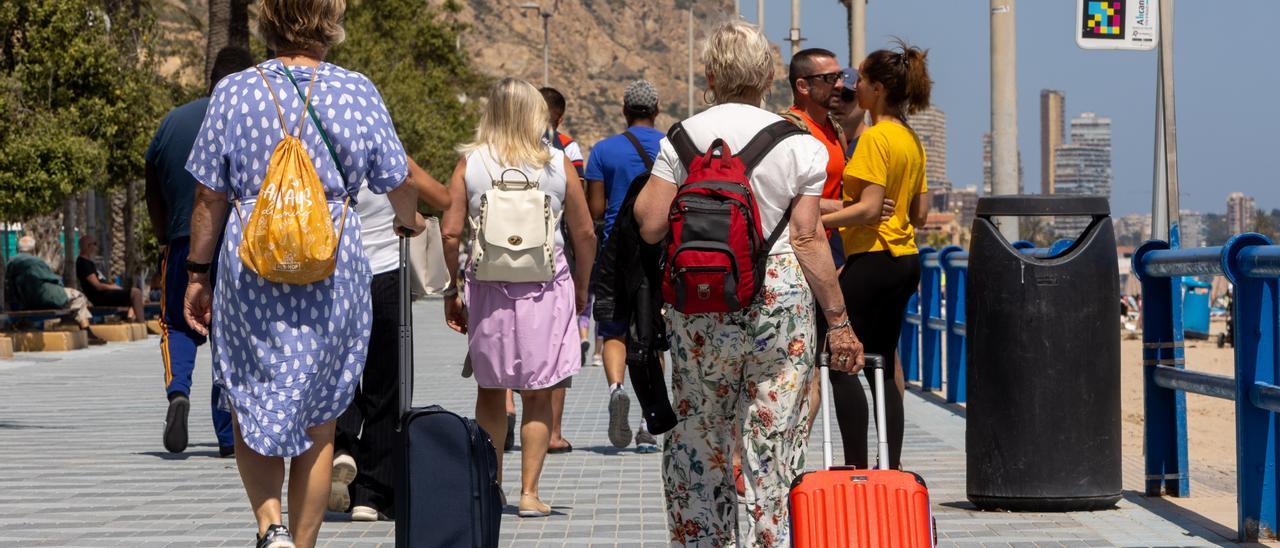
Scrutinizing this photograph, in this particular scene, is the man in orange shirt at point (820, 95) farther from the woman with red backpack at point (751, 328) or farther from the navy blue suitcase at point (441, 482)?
the navy blue suitcase at point (441, 482)

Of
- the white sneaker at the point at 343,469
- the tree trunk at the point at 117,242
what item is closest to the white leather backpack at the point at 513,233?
the white sneaker at the point at 343,469

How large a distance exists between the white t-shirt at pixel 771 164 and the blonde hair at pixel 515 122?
2.02m

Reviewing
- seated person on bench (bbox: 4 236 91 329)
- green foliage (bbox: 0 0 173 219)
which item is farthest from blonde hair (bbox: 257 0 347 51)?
seated person on bench (bbox: 4 236 91 329)

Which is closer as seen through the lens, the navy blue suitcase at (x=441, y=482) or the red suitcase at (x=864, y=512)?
the red suitcase at (x=864, y=512)

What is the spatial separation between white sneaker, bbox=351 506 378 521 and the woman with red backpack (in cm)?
213

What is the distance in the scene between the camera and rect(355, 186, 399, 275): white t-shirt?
6.93 m

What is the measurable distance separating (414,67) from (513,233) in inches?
1917

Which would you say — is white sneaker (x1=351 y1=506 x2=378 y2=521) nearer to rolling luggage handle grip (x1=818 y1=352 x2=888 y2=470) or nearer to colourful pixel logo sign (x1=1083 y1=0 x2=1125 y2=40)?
rolling luggage handle grip (x1=818 y1=352 x2=888 y2=470)

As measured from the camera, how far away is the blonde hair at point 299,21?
4852 millimetres

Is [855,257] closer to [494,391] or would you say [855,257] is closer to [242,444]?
[494,391]

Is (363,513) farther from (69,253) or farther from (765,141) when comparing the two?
(69,253)

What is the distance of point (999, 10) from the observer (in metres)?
10.7

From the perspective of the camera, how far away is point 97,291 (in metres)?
24.3

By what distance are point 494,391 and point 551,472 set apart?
146 cm
